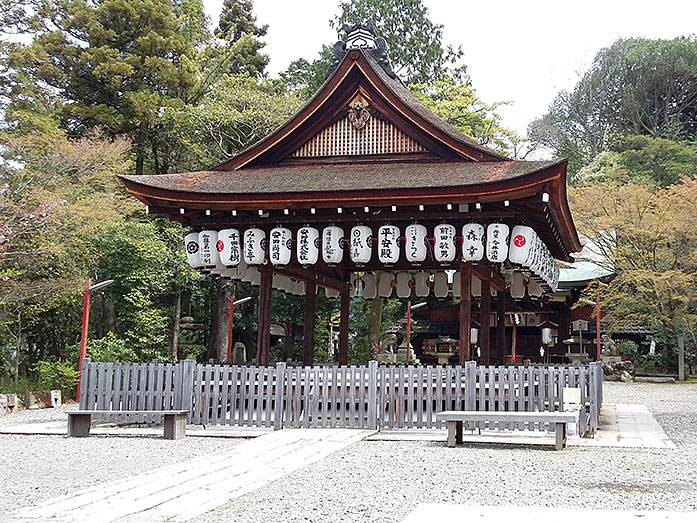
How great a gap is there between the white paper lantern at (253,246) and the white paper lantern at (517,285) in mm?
6237

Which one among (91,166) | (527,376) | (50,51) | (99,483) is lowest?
(99,483)

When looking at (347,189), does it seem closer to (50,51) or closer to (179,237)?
(179,237)

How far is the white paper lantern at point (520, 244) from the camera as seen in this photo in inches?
474

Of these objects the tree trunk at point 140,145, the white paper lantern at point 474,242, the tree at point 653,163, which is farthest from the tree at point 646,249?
the white paper lantern at point 474,242

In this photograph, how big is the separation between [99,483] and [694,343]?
2784 centimetres

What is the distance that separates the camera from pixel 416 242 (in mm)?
12406

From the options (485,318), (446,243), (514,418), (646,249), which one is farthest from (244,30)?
(514,418)

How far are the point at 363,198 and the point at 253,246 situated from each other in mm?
2286

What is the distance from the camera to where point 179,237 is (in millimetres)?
23625

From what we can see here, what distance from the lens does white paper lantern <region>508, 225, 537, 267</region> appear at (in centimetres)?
1203

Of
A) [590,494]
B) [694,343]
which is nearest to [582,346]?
[694,343]

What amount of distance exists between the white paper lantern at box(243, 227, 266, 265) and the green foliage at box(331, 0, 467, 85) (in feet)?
87.2

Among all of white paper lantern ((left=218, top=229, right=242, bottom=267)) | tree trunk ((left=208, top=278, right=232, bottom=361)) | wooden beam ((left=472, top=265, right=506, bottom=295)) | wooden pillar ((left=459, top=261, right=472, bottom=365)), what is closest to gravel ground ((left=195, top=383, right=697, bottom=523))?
wooden pillar ((left=459, top=261, right=472, bottom=365))

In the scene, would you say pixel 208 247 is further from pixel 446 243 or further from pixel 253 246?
pixel 446 243
